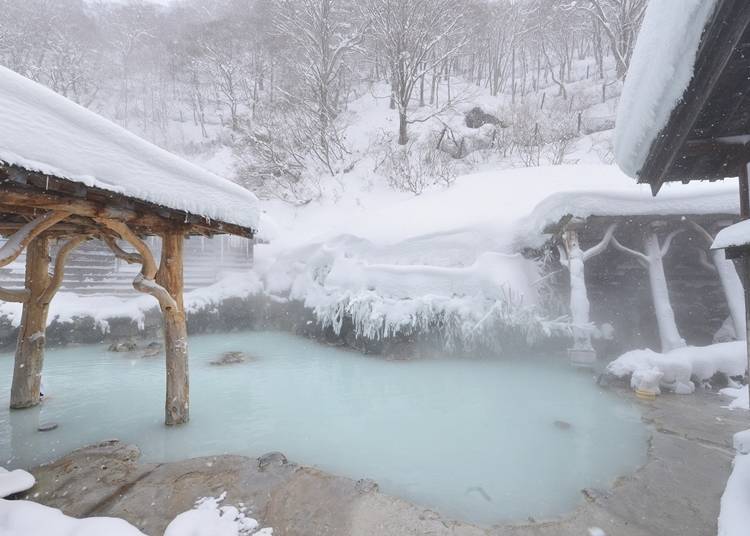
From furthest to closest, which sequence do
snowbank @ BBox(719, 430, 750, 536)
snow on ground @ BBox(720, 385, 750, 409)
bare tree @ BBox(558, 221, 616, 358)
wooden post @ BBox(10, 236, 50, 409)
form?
bare tree @ BBox(558, 221, 616, 358) → snow on ground @ BBox(720, 385, 750, 409) → wooden post @ BBox(10, 236, 50, 409) → snowbank @ BBox(719, 430, 750, 536)

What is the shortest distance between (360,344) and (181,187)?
6382 millimetres

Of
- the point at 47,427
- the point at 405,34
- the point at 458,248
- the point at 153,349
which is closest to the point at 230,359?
the point at 153,349

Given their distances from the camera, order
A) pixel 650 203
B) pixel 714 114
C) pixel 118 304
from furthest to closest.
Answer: pixel 118 304 < pixel 650 203 < pixel 714 114

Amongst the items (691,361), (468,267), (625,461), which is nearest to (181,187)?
(625,461)

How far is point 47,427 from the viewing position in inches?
165

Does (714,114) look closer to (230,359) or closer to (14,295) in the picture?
(14,295)

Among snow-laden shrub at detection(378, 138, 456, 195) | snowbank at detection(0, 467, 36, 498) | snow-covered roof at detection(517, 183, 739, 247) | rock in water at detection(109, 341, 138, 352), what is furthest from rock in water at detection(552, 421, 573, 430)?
snow-laden shrub at detection(378, 138, 456, 195)

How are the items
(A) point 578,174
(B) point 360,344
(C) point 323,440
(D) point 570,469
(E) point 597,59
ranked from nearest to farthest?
(D) point 570,469 < (C) point 323,440 < (B) point 360,344 < (A) point 578,174 < (E) point 597,59

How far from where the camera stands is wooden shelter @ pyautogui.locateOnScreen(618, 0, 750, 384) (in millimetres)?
1490

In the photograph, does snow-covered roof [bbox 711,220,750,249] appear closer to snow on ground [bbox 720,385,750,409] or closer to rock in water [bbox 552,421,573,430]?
rock in water [bbox 552,421,573,430]

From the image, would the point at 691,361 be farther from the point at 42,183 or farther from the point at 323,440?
the point at 42,183

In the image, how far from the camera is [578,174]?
1001 centimetres

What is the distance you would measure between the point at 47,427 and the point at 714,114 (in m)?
7.32

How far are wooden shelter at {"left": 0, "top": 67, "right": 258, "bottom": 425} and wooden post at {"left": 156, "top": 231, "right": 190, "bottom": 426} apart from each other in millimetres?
11
